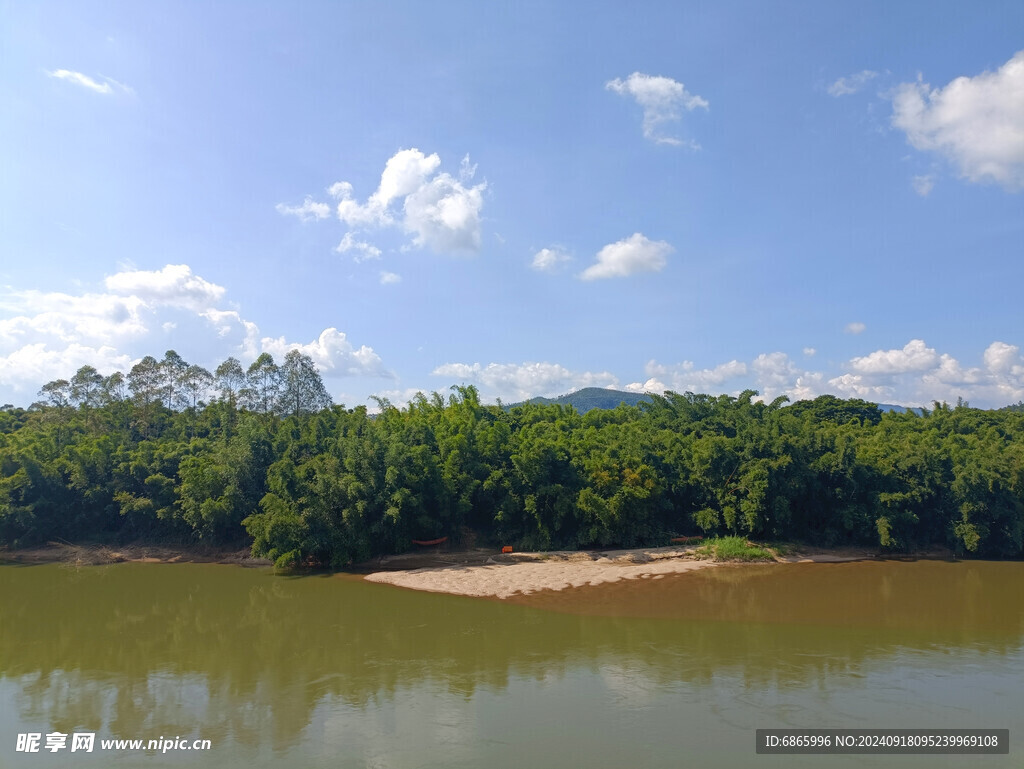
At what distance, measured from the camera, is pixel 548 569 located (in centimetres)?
2650

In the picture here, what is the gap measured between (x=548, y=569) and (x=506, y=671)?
463 inches

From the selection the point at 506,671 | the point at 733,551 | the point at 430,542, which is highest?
the point at 430,542

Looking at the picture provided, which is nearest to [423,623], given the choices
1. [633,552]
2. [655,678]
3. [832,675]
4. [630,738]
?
[655,678]

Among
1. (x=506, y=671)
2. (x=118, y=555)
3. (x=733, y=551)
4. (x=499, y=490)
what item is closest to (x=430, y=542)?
(x=499, y=490)

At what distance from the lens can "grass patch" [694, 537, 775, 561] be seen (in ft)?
94.8

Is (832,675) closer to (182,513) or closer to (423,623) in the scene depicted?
(423,623)

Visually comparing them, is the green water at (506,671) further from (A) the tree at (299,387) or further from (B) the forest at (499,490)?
(A) the tree at (299,387)

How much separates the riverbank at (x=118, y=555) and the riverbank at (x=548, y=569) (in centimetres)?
840

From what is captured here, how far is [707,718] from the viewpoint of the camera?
11.9m

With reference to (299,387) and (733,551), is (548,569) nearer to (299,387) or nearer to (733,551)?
(733,551)

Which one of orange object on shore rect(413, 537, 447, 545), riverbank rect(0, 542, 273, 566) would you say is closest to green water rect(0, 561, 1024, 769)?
orange object on shore rect(413, 537, 447, 545)

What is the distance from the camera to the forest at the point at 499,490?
92.1ft

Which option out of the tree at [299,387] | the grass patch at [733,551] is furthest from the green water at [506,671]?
the tree at [299,387]

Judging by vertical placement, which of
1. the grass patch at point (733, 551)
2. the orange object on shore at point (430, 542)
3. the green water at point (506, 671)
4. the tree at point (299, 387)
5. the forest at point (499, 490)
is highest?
the tree at point (299, 387)
